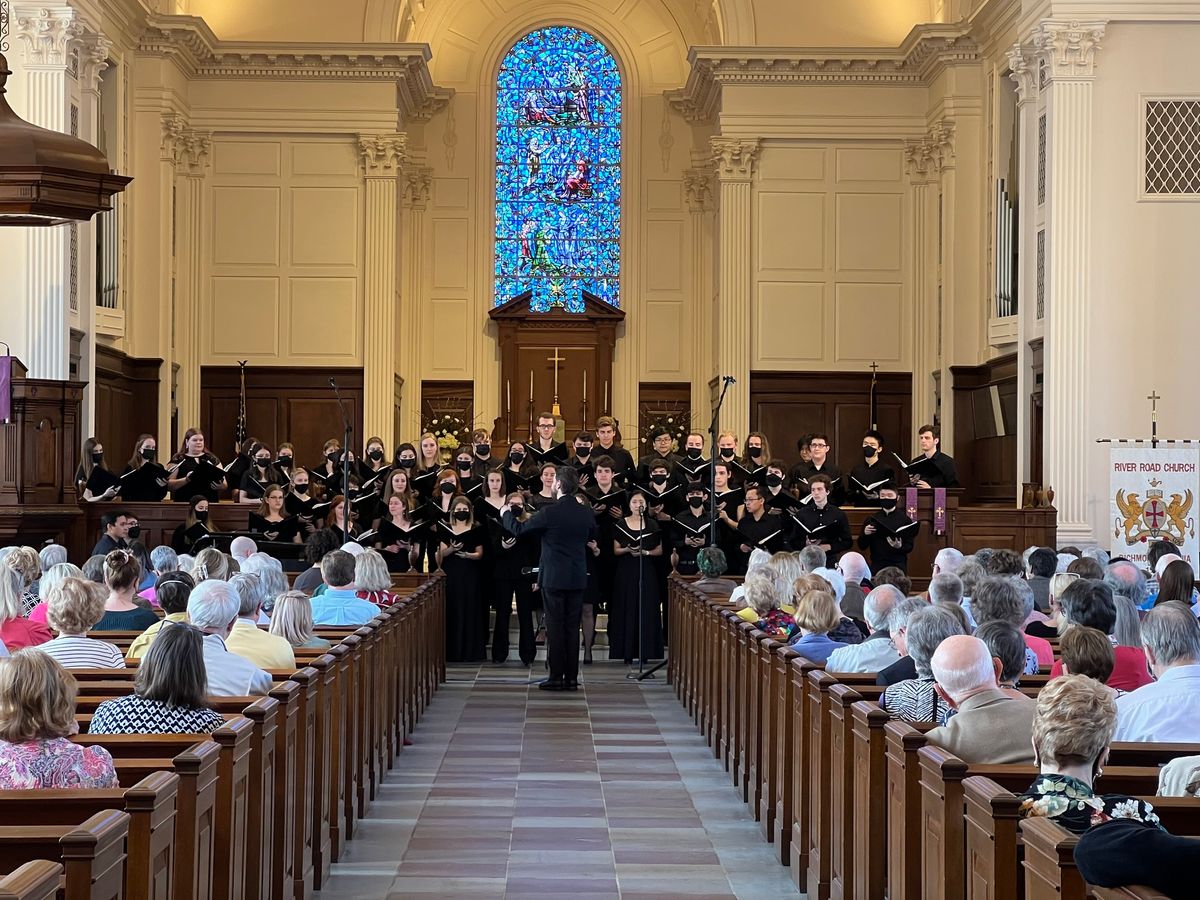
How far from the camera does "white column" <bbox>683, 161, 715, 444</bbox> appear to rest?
76.3 ft

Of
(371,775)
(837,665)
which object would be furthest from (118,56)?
(837,665)

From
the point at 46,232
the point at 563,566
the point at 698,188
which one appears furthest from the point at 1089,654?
the point at 698,188

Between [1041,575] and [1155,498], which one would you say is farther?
[1155,498]

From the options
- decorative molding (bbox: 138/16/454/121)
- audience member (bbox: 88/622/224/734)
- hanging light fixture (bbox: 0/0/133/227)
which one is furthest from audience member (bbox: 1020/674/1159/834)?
decorative molding (bbox: 138/16/454/121)

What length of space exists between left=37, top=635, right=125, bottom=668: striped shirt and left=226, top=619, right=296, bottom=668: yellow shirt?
0.50m

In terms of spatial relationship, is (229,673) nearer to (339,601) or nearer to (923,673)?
(923,673)

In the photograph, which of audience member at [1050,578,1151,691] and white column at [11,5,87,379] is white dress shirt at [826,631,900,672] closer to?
audience member at [1050,578,1151,691]

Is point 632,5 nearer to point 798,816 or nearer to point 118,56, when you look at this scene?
point 118,56

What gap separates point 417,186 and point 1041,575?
16.1 meters

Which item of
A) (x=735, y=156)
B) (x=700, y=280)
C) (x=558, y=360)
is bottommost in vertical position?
(x=558, y=360)

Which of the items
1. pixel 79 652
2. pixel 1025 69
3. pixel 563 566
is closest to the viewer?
pixel 79 652

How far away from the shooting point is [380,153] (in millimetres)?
20922

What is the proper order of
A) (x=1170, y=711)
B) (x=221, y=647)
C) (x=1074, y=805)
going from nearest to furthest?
(x=1074, y=805), (x=1170, y=711), (x=221, y=647)

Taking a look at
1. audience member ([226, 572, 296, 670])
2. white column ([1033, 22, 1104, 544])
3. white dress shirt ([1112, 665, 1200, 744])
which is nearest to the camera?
white dress shirt ([1112, 665, 1200, 744])
